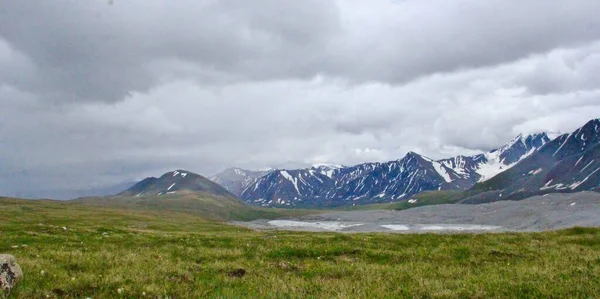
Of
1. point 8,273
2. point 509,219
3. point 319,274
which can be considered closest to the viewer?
point 8,273

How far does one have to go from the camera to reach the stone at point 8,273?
9.89 metres

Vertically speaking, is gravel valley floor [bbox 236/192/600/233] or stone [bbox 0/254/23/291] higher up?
stone [bbox 0/254/23/291]

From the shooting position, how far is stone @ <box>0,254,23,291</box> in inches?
389

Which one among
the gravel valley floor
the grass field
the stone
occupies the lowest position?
the gravel valley floor

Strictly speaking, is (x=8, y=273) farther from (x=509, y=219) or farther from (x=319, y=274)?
(x=509, y=219)

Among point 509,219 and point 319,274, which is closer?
point 319,274

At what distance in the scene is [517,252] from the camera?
19578mm

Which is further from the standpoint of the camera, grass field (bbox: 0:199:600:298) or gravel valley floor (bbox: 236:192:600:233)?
gravel valley floor (bbox: 236:192:600:233)

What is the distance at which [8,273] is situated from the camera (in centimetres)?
1019

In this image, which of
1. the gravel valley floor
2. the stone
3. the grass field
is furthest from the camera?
the gravel valley floor

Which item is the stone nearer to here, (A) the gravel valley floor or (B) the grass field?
(B) the grass field

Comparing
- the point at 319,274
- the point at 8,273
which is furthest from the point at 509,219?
the point at 8,273

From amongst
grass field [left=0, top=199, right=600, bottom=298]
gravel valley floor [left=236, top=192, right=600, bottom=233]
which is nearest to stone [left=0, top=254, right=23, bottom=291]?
grass field [left=0, top=199, right=600, bottom=298]

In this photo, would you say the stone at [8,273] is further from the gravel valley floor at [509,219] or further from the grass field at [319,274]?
the gravel valley floor at [509,219]
